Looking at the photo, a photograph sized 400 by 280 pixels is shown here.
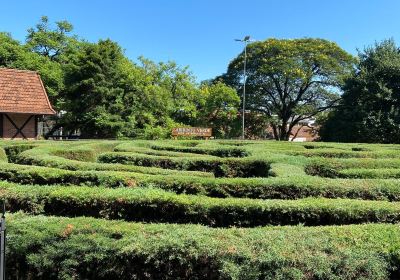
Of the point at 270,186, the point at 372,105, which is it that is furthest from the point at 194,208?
the point at 372,105

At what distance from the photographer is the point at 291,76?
41.0m

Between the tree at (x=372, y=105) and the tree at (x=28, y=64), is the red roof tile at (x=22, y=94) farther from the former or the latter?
the tree at (x=372, y=105)

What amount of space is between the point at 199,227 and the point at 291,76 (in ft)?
123

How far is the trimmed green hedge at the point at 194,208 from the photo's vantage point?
5.79 m

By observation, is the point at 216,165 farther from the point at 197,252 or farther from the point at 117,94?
the point at 117,94

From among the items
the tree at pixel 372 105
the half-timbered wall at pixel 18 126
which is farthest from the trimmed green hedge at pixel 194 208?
the tree at pixel 372 105

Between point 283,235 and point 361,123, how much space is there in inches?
1052

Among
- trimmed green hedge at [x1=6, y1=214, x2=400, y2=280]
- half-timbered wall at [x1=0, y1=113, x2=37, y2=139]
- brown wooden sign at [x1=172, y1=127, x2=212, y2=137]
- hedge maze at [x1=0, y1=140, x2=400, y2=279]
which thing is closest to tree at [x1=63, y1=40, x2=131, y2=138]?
half-timbered wall at [x1=0, y1=113, x2=37, y2=139]

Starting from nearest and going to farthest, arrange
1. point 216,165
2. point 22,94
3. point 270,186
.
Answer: point 270,186 < point 216,165 < point 22,94

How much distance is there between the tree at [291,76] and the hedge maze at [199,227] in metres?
33.6

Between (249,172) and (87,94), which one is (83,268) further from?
(87,94)

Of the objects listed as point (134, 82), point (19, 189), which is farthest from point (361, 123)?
point (19, 189)

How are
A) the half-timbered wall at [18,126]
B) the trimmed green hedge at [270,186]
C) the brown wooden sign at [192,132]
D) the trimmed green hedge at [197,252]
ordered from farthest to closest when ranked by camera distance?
the brown wooden sign at [192,132]
the half-timbered wall at [18,126]
the trimmed green hedge at [270,186]
the trimmed green hedge at [197,252]

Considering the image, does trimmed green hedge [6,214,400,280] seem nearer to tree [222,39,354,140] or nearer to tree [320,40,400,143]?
tree [320,40,400,143]
